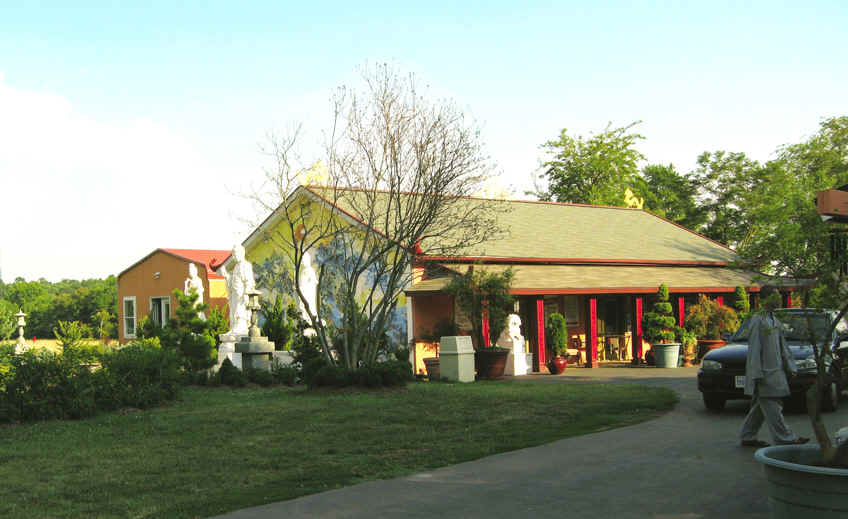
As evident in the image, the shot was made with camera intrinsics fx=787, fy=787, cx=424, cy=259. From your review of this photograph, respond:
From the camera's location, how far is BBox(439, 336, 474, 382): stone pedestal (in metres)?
18.7

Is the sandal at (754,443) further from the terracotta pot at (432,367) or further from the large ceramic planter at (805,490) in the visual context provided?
the terracotta pot at (432,367)

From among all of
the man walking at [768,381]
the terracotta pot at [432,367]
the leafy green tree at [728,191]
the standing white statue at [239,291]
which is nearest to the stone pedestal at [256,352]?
the standing white statue at [239,291]

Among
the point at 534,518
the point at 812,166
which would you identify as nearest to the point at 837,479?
the point at 534,518

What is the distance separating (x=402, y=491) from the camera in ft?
23.4

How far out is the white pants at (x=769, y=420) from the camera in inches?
344

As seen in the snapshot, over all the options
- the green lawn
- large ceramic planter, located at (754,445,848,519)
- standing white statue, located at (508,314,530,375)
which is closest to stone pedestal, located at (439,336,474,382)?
standing white statue, located at (508,314,530,375)

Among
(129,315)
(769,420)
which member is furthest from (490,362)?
(129,315)

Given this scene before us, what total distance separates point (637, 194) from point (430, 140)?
144 ft

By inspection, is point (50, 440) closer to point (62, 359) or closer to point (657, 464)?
point (62, 359)

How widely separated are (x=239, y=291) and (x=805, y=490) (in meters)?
21.2

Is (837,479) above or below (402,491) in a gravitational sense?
above

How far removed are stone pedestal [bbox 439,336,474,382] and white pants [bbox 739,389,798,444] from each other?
1012 centimetres

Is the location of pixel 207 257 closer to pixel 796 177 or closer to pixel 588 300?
pixel 588 300

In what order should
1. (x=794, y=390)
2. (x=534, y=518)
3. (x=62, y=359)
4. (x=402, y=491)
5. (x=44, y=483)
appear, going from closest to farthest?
(x=534, y=518) < (x=402, y=491) < (x=44, y=483) < (x=794, y=390) < (x=62, y=359)
